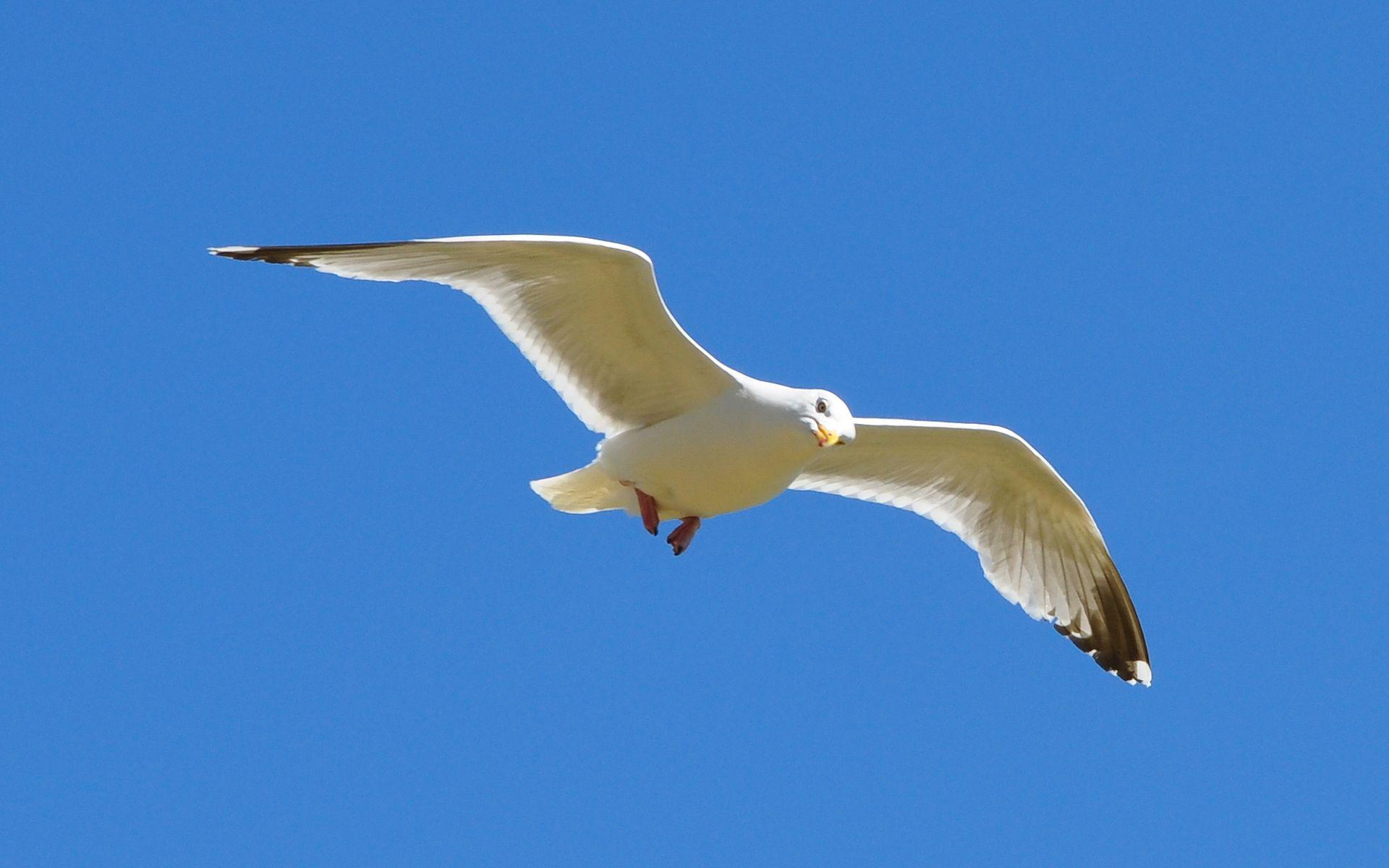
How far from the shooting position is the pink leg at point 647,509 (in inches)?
383

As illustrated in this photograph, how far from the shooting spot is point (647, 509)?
973 centimetres

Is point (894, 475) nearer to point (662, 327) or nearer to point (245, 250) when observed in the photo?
point (662, 327)

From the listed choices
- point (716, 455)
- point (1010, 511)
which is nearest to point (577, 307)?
point (716, 455)

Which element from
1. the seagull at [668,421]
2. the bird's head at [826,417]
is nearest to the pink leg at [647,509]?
the seagull at [668,421]

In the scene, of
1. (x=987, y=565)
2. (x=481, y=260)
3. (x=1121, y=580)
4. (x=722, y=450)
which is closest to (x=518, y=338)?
(x=481, y=260)

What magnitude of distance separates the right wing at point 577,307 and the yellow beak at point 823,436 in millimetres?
592

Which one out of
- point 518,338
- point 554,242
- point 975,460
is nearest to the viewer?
point 554,242

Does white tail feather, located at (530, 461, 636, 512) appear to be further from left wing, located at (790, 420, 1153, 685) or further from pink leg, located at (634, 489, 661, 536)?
left wing, located at (790, 420, 1153, 685)

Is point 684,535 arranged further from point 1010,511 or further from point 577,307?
point 1010,511

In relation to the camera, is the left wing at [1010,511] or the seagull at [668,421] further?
the left wing at [1010,511]

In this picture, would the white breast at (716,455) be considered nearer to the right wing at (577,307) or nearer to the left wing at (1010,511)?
the right wing at (577,307)

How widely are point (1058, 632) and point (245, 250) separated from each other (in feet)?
18.2

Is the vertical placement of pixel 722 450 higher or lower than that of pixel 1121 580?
lower

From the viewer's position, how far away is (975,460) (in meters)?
10.8
